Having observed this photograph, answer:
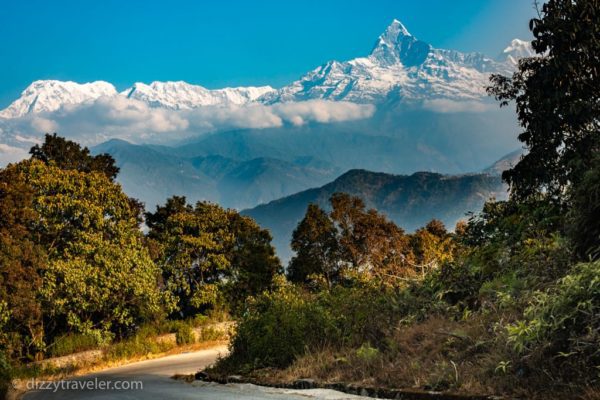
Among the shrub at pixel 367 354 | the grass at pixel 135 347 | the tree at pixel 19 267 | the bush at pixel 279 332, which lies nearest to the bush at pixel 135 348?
the grass at pixel 135 347

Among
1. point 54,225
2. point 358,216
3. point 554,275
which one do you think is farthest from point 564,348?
point 358,216

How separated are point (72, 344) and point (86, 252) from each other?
16.1 feet

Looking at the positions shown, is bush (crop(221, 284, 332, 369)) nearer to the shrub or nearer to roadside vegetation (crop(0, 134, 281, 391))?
the shrub

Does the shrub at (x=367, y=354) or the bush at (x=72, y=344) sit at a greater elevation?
the shrub at (x=367, y=354)

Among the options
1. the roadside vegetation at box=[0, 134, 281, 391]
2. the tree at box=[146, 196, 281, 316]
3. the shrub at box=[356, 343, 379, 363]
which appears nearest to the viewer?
the shrub at box=[356, 343, 379, 363]

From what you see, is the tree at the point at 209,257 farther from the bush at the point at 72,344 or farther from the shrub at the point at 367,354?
the shrub at the point at 367,354

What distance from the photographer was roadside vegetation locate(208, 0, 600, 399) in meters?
8.50

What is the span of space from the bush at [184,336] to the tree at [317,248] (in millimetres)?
15122

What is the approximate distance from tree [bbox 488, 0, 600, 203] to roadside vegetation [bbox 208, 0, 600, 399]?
42 mm

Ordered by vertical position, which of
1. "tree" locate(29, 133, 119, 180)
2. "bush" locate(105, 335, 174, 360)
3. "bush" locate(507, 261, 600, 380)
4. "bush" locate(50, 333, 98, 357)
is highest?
"tree" locate(29, 133, 119, 180)

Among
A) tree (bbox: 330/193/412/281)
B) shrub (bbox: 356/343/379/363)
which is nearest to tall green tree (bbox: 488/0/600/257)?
shrub (bbox: 356/343/379/363)

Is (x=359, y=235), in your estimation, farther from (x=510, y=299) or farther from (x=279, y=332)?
(x=510, y=299)

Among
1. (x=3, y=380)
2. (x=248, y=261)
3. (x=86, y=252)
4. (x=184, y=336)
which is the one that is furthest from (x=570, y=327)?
(x=248, y=261)

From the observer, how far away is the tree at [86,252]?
31.0 metres
